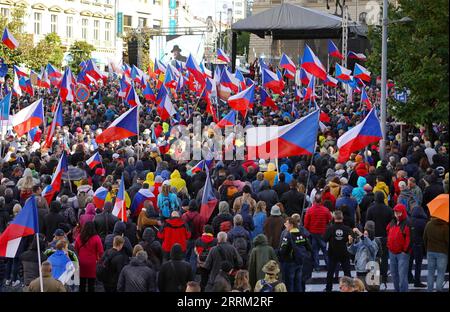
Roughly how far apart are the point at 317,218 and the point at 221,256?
2.64 meters

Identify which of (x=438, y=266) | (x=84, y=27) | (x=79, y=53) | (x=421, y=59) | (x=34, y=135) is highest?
(x=84, y=27)

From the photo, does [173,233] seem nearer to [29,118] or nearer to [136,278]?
[136,278]

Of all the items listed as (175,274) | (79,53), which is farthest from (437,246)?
(79,53)

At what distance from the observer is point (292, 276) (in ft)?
38.2

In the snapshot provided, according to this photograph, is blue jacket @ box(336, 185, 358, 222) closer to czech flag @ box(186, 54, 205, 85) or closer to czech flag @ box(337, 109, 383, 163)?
czech flag @ box(337, 109, 383, 163)

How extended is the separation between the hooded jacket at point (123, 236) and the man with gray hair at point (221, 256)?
0.97 m

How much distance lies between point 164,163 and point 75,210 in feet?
11.3

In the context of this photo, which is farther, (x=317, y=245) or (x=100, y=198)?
(x=100, y=198)

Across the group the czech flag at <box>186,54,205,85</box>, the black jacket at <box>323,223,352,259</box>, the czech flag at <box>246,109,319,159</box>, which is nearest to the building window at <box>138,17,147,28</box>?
the czech flag at <box>186,54,205,85</box>

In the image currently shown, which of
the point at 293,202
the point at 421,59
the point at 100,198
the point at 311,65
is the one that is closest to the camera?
the point at 100,198

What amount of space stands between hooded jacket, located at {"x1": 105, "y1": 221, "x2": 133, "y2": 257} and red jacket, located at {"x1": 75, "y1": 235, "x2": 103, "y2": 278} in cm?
19

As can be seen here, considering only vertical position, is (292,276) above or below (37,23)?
below

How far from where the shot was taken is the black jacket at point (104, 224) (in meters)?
12.7

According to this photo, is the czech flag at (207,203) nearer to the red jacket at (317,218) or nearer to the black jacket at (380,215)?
the red jacket at (317,218)
